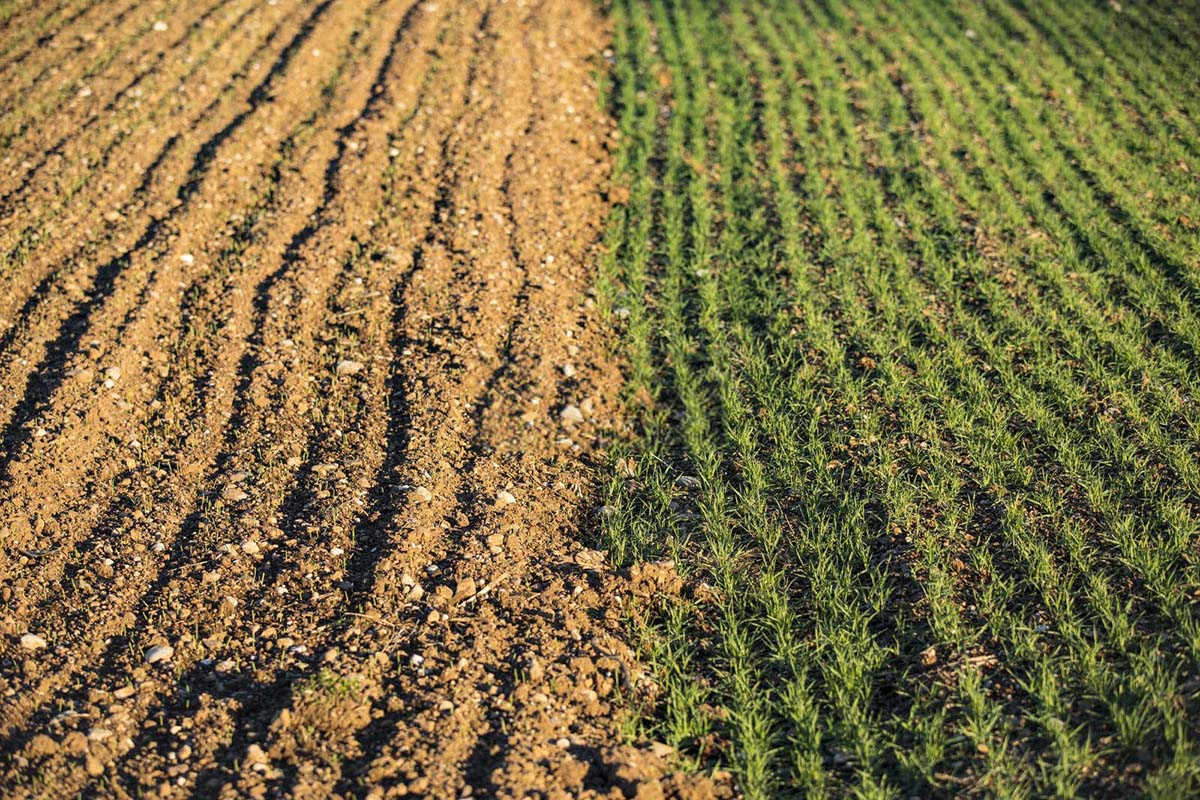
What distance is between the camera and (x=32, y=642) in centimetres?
363

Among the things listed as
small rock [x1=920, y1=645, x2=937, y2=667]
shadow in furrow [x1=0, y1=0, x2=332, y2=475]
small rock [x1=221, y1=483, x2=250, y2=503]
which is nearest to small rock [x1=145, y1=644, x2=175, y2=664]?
small rock [x1=221, y1=483, x2=250, y2=503]

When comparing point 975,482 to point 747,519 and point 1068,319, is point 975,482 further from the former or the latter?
point 1068,319

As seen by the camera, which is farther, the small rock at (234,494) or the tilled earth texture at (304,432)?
the small rock at (234,494)

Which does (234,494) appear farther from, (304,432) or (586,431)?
(586,431)

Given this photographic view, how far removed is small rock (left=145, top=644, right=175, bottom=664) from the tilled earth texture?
35 mm

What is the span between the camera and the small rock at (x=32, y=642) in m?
3.62

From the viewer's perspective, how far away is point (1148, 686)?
3.33 metres

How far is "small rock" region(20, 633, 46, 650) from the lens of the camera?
3.62 metres

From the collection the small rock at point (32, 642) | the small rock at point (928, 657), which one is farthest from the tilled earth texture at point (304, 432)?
the small rock at point (928, 657)

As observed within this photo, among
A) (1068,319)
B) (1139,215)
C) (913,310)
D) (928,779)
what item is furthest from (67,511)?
(1139,215)

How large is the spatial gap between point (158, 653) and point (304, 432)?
4.90ft

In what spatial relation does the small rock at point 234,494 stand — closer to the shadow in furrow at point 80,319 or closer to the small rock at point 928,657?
the shadow in furrow at point 80,319

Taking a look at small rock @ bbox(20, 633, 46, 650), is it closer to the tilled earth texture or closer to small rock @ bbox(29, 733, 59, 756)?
the tilled earth texture

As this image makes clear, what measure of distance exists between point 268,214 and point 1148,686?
5.67 m
